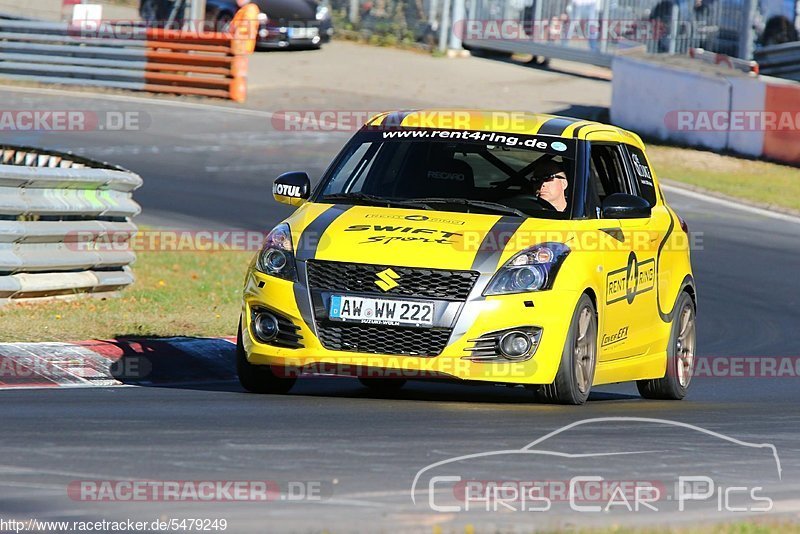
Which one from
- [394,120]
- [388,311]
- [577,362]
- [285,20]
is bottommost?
[285,20]

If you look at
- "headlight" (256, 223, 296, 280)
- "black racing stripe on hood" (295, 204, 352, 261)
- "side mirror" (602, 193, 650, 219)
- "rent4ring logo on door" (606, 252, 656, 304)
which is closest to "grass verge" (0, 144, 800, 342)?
"headlight" (256, 223, 296, 280)

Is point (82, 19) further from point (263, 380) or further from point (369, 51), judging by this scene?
point (263, 380)

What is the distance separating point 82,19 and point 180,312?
19.4 m

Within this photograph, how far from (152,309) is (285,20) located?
881 inches

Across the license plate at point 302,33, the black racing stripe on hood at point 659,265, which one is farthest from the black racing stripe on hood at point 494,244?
the license plate at point 302,33

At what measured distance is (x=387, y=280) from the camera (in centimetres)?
840

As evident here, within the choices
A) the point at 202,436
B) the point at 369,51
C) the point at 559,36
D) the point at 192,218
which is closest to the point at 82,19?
the point at 369,51

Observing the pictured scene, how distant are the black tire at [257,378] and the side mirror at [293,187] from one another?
999mm

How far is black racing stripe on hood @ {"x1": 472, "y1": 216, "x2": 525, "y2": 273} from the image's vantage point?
8430mm

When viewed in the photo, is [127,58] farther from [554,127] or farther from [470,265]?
[470,265]

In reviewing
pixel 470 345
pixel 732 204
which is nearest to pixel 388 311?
pixel 470 345

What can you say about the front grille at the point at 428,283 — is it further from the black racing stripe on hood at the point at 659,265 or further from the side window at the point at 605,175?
the black racing stripe on hood at the point at 659,265

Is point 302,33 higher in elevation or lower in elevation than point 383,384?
lower

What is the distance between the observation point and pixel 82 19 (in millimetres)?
30594
